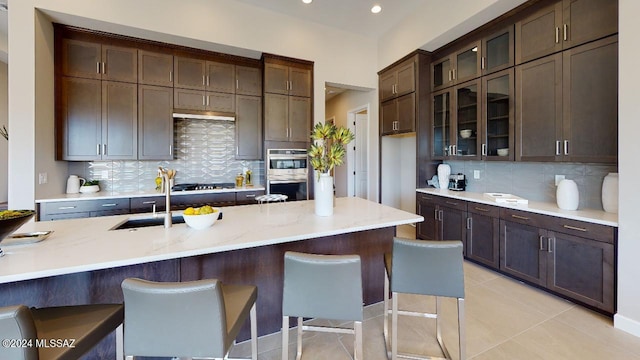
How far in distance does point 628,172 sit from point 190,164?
4857 mm

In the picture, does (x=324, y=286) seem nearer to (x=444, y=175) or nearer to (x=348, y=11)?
(x=444, y=175)

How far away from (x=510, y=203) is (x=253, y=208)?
8.79 ft

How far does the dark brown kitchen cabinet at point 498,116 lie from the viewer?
120 inches

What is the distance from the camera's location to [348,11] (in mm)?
3971

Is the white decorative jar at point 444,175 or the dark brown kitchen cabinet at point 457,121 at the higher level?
the dark brown kitchen cabinet at point 457,121

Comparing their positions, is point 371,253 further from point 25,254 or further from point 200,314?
point 25,254

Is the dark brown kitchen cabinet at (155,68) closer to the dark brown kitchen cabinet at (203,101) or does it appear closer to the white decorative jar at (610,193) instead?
the dark brown kitchen cabinet at (203,101)

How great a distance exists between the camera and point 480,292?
8.58 feet

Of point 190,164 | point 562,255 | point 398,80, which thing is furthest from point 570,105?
point 190,164

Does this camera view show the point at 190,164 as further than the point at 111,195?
Yes

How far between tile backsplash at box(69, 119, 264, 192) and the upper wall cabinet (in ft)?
12.5

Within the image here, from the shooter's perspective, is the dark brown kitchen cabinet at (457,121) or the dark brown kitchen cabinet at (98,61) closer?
the dark brown kitchen cabinet at (98,61)

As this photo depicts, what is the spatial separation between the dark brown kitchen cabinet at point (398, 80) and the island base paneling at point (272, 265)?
2.73m

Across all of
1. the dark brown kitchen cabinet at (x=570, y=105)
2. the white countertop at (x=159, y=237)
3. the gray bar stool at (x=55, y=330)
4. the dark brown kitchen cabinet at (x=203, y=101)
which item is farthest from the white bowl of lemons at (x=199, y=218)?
the dark brown kitchen cabinet at (x=570, y=105)
